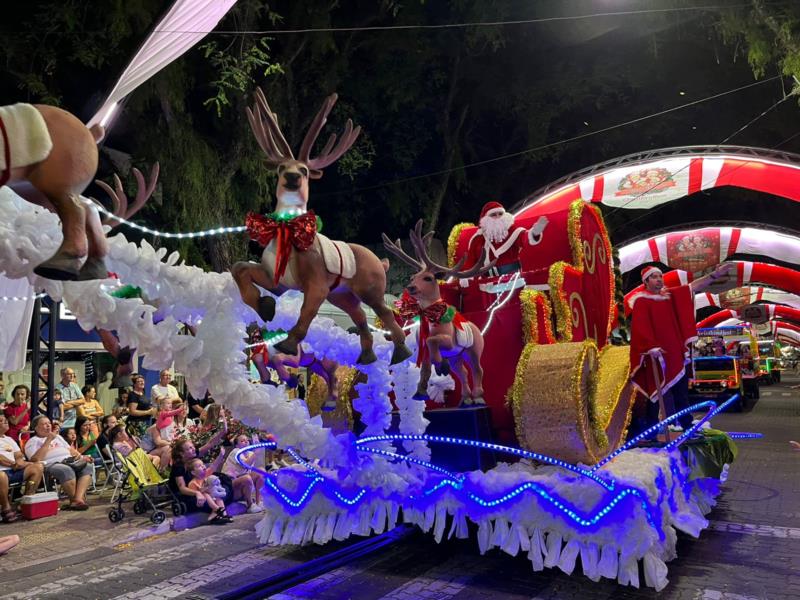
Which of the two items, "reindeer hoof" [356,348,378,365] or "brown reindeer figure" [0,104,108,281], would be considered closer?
"brown reindeer figure" [0,104,108,281]

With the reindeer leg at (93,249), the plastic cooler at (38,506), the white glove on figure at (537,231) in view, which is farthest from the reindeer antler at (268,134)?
the plastic cooler at (38,506)

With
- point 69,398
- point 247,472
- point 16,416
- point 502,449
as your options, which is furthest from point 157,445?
point 502,449

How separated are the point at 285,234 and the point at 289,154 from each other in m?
0.45

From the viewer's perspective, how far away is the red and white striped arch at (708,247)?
11320mm

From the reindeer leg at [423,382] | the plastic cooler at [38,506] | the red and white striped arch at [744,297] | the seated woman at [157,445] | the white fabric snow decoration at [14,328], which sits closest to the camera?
the white fabric snow decoration at [14,328]

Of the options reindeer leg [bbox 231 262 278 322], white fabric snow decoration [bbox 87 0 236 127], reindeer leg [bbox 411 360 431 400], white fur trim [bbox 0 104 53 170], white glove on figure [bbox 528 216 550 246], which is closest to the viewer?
white fur trim [bbox 0 104 53 170]

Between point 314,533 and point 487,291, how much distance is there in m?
2.68

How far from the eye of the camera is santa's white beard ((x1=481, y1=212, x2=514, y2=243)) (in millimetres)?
5816

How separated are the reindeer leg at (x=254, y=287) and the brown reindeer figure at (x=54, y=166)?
0.83 m

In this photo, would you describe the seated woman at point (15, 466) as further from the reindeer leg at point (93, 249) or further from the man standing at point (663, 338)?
the man standing at point (663, 338)

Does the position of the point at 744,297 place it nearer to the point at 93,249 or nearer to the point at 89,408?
the point at 89,408

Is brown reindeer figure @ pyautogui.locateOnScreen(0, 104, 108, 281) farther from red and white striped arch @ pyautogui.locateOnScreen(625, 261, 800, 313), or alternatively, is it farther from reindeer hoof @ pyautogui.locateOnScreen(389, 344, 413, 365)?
red and white striped arch @ pyautogui.locateOnScreen(625, 261, 800, 313)

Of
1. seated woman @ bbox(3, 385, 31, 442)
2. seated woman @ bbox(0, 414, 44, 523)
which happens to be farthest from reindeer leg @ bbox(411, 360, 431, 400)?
seated woman @ bbox(3, 385, 31, 442)

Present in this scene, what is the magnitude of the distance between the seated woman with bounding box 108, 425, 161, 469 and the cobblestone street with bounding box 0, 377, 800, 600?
1.06 metres
